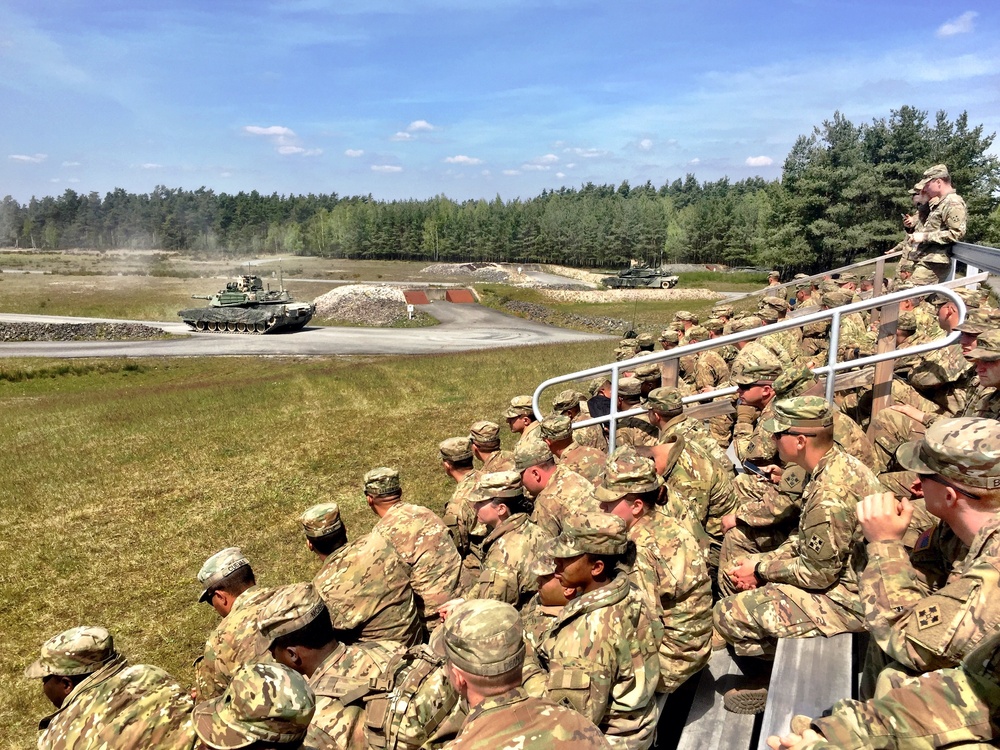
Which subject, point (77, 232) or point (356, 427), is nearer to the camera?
point (356, 427)

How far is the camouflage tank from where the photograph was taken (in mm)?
34906

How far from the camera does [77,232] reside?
393ft

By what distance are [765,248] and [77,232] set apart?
388 ft

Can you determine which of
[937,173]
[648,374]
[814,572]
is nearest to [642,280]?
[937,173]

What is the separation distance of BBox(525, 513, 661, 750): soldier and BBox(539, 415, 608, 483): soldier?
8.94ft

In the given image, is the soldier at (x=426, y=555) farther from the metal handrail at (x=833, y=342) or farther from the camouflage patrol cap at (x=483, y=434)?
the metal handrail at (x=833, y=342)

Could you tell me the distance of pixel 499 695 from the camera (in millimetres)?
2574

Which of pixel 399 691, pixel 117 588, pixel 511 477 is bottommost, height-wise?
pixel 117 588

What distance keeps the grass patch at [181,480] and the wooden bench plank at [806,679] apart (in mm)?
5525

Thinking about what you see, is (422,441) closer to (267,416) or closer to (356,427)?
(356,427)

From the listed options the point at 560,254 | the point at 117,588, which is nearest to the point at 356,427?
the point at 117,588

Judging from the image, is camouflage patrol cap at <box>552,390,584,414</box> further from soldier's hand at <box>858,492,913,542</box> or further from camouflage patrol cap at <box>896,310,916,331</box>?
soldier's hand at <box>858,492,913,542</box>

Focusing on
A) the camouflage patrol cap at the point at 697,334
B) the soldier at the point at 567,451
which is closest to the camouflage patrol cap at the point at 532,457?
the soldier at the point at 567,451

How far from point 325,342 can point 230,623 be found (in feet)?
94.6
